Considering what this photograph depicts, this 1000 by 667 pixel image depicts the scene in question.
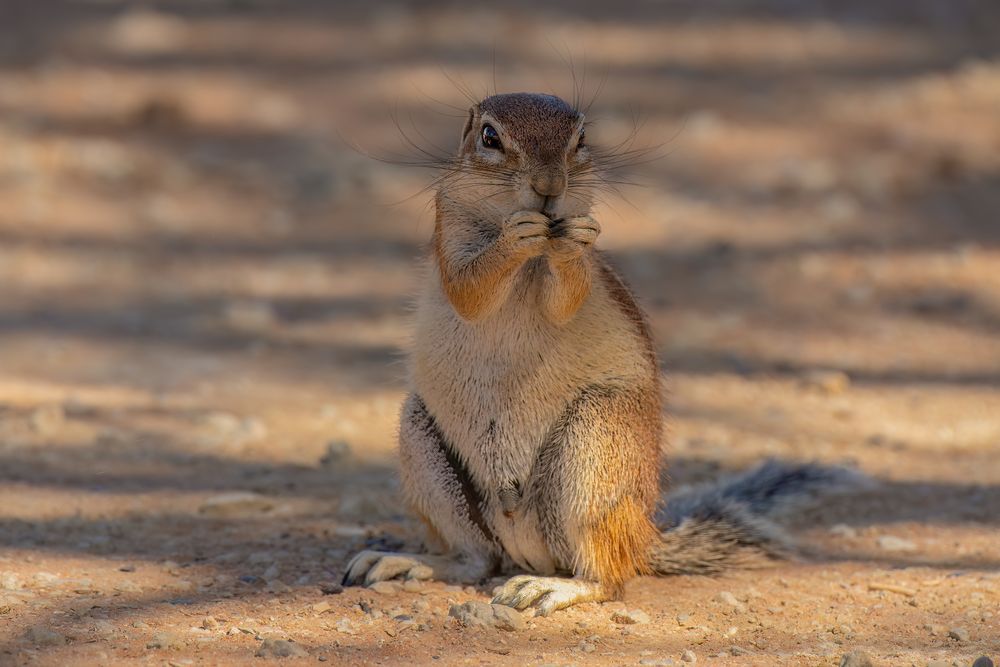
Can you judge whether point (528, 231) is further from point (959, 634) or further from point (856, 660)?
point (959, 634)

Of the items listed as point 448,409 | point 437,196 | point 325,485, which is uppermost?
point 437,196

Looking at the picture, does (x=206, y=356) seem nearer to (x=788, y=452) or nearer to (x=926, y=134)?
(x=788, y=452)

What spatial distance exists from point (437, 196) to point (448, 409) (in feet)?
2.46

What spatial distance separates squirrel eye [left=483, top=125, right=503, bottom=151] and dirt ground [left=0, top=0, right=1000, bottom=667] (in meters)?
1.52

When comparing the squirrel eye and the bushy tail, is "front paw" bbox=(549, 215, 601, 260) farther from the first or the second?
the bushy tail

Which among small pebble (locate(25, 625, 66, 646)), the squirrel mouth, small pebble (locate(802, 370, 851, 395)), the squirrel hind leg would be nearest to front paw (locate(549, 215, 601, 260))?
the squirrel mouth

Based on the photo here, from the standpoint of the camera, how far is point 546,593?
183 inches

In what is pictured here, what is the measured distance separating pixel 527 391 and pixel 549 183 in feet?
2.50

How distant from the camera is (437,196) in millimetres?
4898

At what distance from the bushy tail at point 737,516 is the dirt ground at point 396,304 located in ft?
0.49

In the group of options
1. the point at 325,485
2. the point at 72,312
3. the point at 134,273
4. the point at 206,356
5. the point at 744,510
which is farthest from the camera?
the point at 134,273

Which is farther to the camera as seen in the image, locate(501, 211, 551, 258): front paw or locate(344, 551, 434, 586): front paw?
locate(344, 551, 434, 586): front paw

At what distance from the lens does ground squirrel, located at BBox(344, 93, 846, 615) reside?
14.9ft

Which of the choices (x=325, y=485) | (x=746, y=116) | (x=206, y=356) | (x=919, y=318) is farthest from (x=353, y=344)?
(x=746, y=116)
